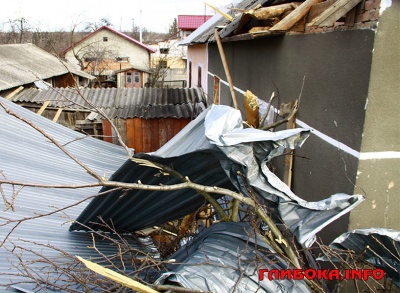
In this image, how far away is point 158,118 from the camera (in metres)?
9.71

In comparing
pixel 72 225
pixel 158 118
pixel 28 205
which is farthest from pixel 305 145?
pixel 158 118

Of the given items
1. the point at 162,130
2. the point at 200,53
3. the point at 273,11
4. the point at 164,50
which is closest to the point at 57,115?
the point at 162,130

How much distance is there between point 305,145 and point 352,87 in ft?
3.78

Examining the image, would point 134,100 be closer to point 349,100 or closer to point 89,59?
point 349,100

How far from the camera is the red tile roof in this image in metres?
32.8

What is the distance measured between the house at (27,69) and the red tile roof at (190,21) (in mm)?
11879

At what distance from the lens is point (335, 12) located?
322 centimetres

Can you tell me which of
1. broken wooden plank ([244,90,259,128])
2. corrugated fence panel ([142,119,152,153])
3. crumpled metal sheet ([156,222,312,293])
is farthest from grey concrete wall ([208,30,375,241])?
corrugated fence panel ([142,119,152,153])

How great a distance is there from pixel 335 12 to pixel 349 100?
2.75 ft

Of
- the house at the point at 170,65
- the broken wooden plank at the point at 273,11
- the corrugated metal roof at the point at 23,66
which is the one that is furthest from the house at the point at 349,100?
the house at the point at 170,65

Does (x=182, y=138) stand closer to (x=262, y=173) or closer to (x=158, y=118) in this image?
(x=262, y=173)

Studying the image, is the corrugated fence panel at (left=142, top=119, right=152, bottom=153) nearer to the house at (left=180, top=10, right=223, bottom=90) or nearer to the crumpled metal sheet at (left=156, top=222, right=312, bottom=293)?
the house at (left=180, top=10, right=223, bottom=90)

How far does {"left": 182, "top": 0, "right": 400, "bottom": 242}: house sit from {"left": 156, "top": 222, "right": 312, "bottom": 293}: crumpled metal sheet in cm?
108

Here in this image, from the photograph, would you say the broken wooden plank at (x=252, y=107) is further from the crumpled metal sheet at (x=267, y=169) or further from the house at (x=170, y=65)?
the house at (x=170, y=65)
